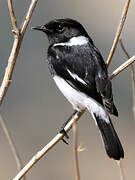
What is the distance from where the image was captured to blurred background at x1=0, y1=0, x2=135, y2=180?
1022 centimetres

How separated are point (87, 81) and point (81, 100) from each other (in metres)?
0.17

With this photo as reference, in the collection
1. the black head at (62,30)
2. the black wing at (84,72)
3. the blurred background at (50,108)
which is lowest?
the blurred background at (50,108)

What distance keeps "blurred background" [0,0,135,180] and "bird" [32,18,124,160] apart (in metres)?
5.08

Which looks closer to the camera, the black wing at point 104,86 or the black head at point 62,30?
the black wing at point 104,86

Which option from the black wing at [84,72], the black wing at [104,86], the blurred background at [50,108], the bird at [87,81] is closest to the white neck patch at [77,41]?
the bird at [87,81]

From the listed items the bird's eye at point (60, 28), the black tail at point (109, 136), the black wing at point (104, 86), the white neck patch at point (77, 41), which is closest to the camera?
the black tail at point (109, 136)

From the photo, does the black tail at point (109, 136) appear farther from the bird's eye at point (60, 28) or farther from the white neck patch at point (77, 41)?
the bird's eye at point (60, 28)

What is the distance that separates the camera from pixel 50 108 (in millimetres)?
11625

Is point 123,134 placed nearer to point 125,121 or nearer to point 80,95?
point 125,121

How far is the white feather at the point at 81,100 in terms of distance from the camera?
13.9 ft

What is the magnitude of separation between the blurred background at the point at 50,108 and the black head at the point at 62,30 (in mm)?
4838

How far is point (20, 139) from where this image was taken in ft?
36.3

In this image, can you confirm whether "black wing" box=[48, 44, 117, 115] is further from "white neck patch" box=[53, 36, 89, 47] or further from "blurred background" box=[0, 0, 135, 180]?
"blurred background" box=[0, 0, 135, 180]

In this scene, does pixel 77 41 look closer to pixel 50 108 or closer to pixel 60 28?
pixel 60 28
